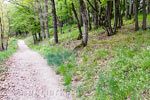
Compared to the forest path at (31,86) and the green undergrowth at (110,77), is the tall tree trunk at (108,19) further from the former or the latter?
the forest path at (31,86)

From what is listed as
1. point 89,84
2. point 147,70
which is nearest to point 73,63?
point 89,84

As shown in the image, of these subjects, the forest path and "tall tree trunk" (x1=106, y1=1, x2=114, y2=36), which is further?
"tall tree trunk" (x1=106, y1=1, x2=114, y2=36)

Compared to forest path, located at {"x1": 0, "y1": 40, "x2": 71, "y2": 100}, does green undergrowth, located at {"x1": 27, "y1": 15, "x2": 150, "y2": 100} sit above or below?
above

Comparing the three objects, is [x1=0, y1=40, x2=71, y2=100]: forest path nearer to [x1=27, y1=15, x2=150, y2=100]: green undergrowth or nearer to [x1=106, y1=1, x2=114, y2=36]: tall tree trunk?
[x1=27, y1=15, x2=150, y2=100]: green undergrowth

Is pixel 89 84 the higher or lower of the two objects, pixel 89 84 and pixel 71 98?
the higher

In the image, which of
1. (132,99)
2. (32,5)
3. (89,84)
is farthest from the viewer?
(32,5)

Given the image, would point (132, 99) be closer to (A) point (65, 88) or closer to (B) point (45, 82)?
(A) point (65, 88)

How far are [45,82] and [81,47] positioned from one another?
153 inches

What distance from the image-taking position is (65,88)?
5.25m

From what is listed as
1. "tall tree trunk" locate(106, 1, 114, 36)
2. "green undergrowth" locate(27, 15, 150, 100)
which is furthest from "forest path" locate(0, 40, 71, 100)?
"tall tree trunk" locate(106, 1, 114, 36)

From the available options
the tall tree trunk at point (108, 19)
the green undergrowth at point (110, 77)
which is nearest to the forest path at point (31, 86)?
the green undergrowth at point (110, 77)

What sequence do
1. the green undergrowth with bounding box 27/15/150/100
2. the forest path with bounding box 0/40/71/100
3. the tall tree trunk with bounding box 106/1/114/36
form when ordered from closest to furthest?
1. the green undergrowth with bounding box 27/15/150/100
2. the forest path with bounding box 0/40/71/100
3. the tall tree trunk with bounding box 106/1/114/36

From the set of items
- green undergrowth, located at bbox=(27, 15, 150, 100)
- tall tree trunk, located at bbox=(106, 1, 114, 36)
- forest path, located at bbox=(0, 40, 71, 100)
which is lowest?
forest path, located at bbox=(0, 40, 71, 100)

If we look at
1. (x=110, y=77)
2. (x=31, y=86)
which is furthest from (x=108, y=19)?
(x=31, y=86)
